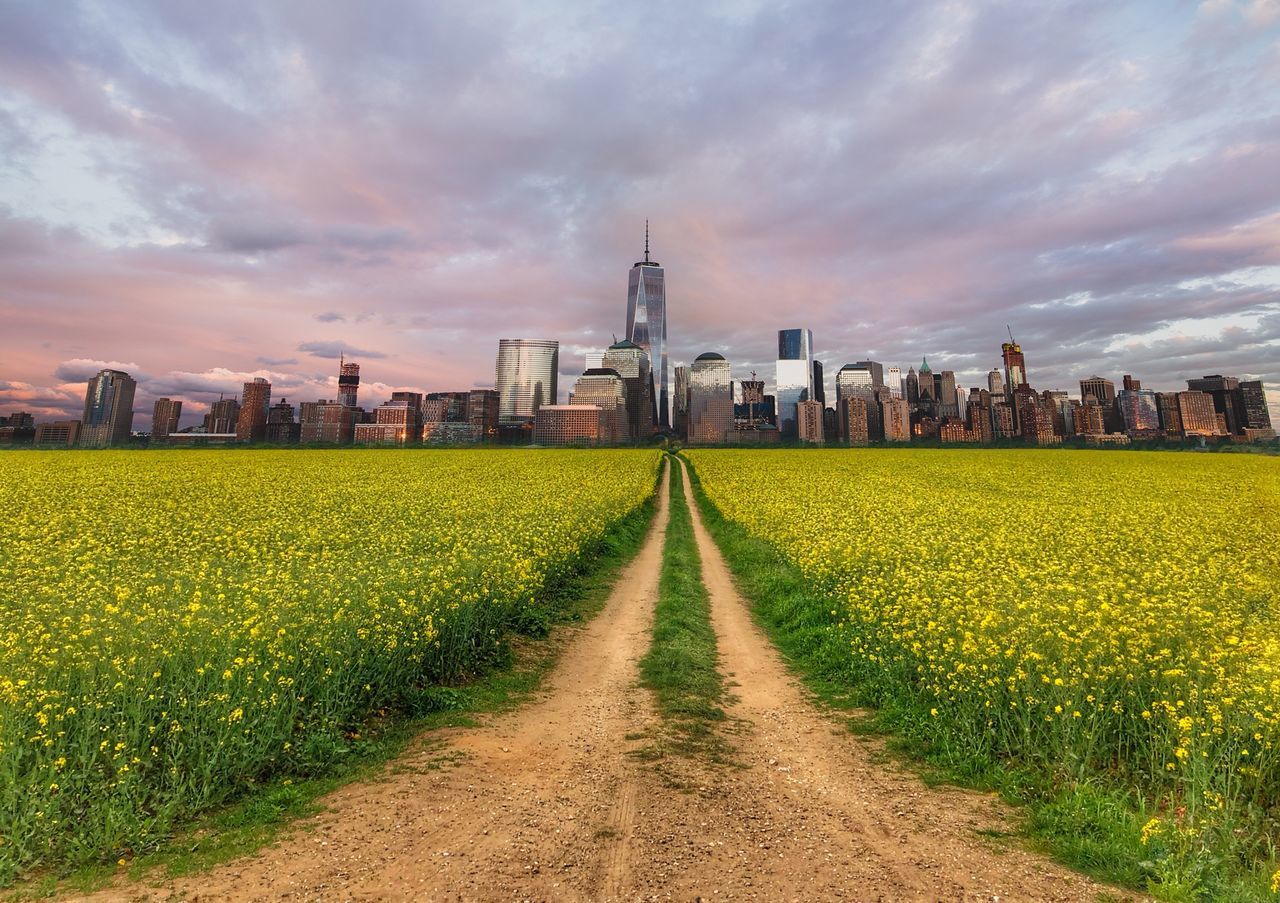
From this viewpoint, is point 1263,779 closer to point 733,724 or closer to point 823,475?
point 733,724

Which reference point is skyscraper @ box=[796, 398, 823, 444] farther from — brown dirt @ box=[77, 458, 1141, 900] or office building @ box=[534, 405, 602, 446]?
brown dirt @ box=[77, 458, 1141, 900]

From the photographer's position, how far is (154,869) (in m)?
4.82

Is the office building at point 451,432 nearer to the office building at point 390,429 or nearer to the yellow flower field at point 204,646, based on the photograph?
the office building at point 390,429

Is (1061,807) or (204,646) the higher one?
(204,646)

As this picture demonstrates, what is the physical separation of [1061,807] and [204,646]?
35.2 feet

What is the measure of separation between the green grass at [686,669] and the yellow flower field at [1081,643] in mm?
2648

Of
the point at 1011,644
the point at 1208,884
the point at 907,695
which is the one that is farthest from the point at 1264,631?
the point at 1208,884

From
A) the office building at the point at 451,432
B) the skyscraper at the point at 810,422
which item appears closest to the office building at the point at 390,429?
the office building at the point at 451,432

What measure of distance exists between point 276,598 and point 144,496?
25080mm

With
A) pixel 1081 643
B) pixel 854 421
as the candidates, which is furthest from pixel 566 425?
pixel 1081 643

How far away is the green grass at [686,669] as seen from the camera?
25.8 ft

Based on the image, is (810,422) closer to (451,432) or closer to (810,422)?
(810,422)

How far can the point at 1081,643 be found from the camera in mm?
7945

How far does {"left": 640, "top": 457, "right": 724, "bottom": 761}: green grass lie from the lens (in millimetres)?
7871
